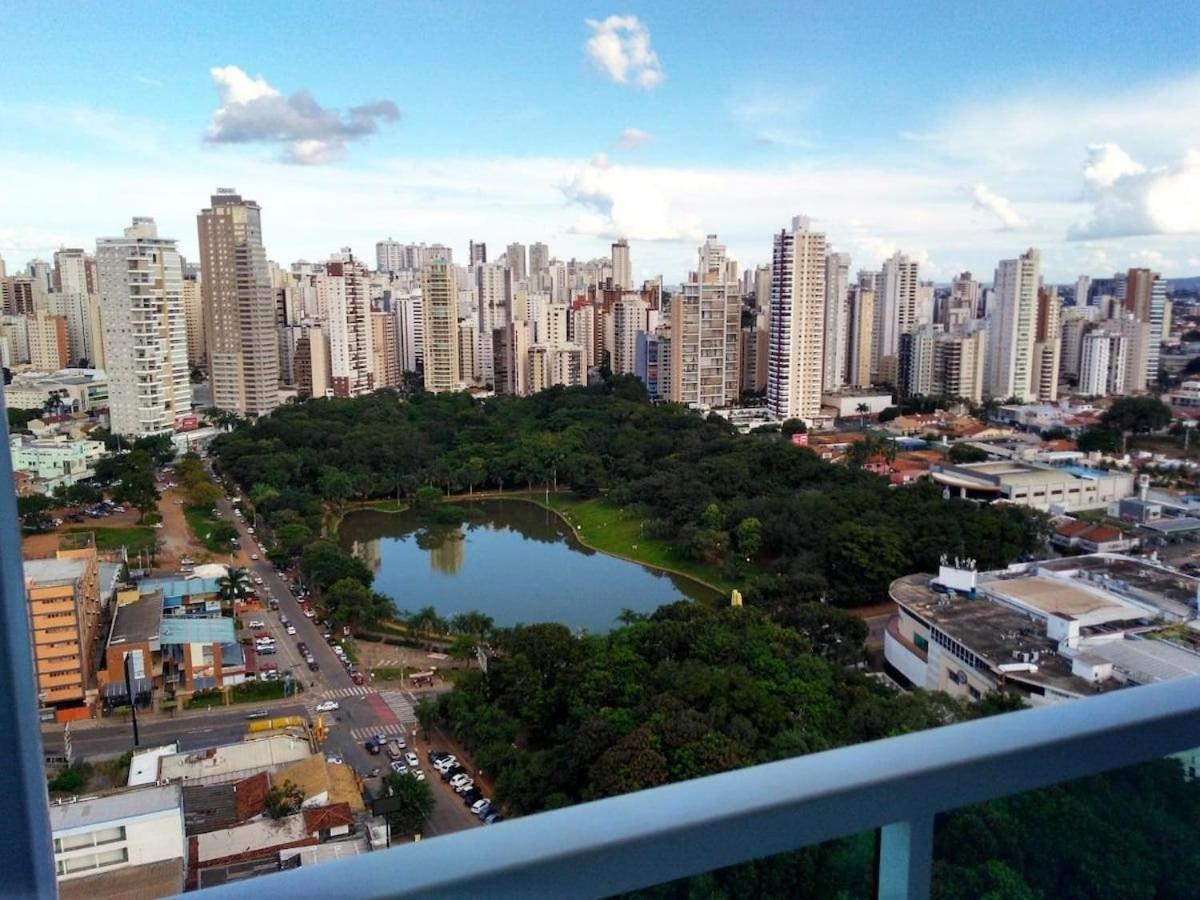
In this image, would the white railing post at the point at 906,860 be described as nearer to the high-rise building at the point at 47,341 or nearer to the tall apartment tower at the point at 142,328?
the tall apartment tower at the point at 142,328

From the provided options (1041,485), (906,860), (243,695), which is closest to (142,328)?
(243,695)

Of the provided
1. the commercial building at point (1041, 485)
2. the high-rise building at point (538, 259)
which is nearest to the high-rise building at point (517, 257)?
the high-rise building at point (538, 259)

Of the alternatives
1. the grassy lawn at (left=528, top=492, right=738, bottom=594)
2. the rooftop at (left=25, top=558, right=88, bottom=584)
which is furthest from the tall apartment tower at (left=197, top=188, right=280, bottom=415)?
the rooftop at (left=25, top=558, right=88, bottom=584)

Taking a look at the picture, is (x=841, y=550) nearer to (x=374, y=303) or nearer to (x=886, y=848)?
(x=886, y=848)

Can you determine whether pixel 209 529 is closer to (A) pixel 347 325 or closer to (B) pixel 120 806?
(B) pixel 120 806

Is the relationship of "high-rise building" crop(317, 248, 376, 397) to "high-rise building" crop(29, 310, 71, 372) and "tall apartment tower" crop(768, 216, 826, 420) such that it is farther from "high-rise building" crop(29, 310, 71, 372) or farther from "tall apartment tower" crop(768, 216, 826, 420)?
"tall apartment tower" crop(768, 216, 826, 420)

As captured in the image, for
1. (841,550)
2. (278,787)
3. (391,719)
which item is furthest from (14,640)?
(841,550)
